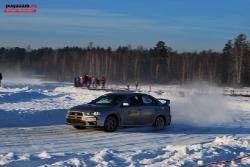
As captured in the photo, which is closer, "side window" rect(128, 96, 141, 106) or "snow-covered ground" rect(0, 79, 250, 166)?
"snow-covered ground" rect(0, 79, 250, 166)

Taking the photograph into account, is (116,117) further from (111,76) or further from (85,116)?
A: (111,76)

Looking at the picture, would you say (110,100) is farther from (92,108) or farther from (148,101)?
(148,101)

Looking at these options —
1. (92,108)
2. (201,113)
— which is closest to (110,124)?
(92,108)

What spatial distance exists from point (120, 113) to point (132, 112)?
0.65 meters

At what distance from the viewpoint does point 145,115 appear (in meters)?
18.9

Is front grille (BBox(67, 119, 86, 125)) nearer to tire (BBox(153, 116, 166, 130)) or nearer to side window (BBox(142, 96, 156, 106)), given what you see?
side window (BBox(142, 96, 156, 106))

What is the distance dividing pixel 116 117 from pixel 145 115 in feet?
5.01

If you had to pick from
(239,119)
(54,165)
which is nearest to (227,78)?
(239,119)

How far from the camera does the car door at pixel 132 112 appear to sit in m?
18.1

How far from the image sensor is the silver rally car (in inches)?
680

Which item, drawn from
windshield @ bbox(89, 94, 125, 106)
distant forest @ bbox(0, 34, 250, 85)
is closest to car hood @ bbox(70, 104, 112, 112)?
windshield @ bbox(89, 94, 125, 106)

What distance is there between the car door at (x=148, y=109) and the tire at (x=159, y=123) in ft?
0.92

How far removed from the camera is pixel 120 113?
58.6ft

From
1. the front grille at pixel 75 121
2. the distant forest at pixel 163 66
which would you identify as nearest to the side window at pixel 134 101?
the front grille at pixel 75 121
